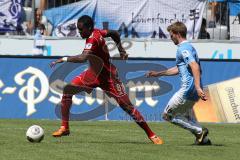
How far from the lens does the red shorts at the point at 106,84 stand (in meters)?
12.3


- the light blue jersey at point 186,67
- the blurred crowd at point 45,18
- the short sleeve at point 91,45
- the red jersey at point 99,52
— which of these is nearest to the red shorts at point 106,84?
the red jersey at point 99,52

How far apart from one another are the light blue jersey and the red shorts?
105 cm

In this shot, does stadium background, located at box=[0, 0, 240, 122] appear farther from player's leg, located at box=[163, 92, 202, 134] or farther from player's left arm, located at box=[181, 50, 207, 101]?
player's left arm, located at box=[181, 50, 207, 101]

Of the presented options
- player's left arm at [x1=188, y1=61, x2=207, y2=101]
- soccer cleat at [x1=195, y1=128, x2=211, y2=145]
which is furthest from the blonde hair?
soccer cleat at [x1=195, y1=128, x2=211, y2=145]

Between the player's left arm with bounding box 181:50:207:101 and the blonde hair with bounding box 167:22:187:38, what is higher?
the blonde hair with bounding box 167:22:187:38

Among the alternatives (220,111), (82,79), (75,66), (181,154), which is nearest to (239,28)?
(220,111)

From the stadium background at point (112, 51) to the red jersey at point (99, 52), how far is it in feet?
21.6

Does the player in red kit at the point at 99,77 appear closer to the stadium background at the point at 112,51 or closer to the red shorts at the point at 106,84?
the red shorts at the point at 106,84

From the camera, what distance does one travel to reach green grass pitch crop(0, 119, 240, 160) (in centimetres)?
991

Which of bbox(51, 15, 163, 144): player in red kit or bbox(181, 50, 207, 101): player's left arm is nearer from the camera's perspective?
bbox(181, 50, 207, 101): player's left arm

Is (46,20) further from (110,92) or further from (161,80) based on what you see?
(110,92)

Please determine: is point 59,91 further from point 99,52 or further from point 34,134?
point 34,134

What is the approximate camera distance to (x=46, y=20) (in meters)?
22.9

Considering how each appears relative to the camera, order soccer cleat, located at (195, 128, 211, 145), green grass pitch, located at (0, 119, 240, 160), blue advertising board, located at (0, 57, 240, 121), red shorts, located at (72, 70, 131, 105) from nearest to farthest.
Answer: green grass pitch, located at (0, 119, 240, 160), soccer cleat, located at (195, 128, 211, 145), red shorts, located at (72, 70, 131, 105), blue advertising board, located at (0, 57, 240, 121)
